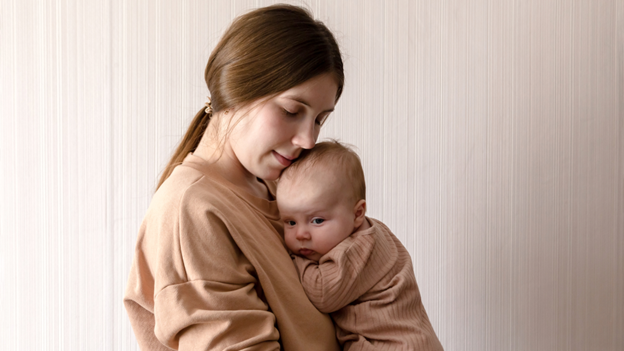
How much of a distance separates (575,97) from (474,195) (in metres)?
0.46

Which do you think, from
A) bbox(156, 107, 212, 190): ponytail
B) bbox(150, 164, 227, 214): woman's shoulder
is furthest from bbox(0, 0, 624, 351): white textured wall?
bbox(150, 164, 227, 214): woman's shoulder

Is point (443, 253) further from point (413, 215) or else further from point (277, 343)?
point (277, 343)

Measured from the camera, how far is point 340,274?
1.06 metres

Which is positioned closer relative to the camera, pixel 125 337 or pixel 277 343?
pixel 277 343

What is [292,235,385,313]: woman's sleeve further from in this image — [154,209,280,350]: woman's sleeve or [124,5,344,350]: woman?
[154,209,280,350]: woman's sleeve

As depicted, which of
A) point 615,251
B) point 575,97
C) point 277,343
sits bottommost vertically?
point 615,251

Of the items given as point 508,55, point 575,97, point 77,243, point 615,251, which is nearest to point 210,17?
point 77,243

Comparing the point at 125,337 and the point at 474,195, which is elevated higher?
the point at 474,195

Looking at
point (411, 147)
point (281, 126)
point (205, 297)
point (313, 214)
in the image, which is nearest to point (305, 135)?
point (281, 126)

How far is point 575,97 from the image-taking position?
1.75 meters

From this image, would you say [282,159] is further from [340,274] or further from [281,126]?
[340,274]

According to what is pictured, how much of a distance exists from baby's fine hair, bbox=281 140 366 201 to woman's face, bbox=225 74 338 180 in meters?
0.02

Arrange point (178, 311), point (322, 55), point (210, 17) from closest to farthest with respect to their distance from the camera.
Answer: point (178, 311) → point (322, 55) → point (210, 17)

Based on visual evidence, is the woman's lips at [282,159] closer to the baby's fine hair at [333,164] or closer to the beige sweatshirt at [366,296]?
the baby's fine hair at [333,164]
